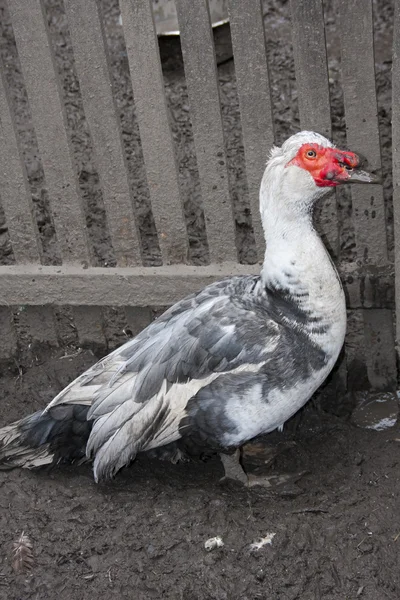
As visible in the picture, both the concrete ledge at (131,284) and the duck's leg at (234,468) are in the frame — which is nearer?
the duck's leg at (234,468)

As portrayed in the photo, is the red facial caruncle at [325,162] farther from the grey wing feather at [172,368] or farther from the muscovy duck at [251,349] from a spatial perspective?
the grey wing feather at [172,368]

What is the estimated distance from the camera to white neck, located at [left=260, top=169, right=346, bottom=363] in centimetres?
312

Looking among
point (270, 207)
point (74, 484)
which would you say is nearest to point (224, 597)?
point (74, 484)

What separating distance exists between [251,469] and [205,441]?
49 centimetres

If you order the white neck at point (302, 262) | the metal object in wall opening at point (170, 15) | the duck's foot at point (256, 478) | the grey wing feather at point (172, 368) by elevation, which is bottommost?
the duck's foot at point (256, 478)

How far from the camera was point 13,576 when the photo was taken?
305 centimetres

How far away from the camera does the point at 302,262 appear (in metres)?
3.12

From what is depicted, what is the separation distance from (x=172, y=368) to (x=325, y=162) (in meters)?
1.01

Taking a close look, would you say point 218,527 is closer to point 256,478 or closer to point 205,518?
point 205,518

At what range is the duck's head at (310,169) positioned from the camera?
302 cm

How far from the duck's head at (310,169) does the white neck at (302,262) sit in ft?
0.05

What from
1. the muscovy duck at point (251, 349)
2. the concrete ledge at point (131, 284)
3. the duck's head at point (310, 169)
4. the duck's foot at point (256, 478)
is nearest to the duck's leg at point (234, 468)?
the duck's foot at point (256, 478)

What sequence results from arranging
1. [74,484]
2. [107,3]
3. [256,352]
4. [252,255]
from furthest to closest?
1. [107,3]
2. [252,255]
3. [74,484]
4. [256,352]

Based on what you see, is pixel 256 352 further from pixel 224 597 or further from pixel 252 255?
pixel 252 255
